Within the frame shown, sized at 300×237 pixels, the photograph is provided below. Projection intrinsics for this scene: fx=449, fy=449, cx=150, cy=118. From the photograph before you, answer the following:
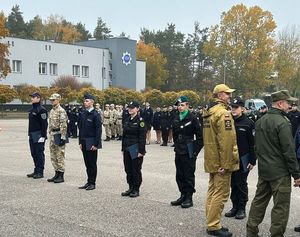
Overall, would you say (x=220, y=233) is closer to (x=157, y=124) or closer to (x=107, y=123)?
(x=157, y=124)

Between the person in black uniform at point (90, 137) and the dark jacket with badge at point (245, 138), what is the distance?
329 centimetres

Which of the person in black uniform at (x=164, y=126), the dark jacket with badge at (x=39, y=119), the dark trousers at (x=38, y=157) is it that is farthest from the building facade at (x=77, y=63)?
the dark trousers at (x=38, y=157)

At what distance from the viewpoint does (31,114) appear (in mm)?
10703

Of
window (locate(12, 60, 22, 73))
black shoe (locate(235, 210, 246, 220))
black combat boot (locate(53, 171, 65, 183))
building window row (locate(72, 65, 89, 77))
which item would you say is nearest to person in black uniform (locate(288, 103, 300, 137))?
black shoe (locate(235, 210, 246, 220))

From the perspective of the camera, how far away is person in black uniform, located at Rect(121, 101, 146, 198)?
8.62 m

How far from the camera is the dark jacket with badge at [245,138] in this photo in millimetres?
7062

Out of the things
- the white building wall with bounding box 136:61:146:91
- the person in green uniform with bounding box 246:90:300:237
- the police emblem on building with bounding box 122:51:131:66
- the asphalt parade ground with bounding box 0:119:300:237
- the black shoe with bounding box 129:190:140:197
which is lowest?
the asphalt parade ground with bounding box 0:119:300:237

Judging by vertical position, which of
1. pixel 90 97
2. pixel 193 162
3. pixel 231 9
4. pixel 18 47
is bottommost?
pixel 193 162

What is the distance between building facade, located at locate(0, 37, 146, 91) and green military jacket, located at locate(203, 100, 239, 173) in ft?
165

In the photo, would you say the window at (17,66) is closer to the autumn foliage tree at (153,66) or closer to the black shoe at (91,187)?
the autumn foliage tree at (153,66)

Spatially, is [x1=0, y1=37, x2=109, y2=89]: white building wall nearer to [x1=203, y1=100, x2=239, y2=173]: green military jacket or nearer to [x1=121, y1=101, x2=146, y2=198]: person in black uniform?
[x1=121, y1=101, x2=146, y2=198]: person in black uniform

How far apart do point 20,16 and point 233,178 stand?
335 ft

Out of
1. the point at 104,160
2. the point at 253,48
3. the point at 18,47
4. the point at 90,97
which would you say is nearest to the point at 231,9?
the point at 253,48

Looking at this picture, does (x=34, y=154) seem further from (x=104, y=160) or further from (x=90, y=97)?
(x=104, y=160)
